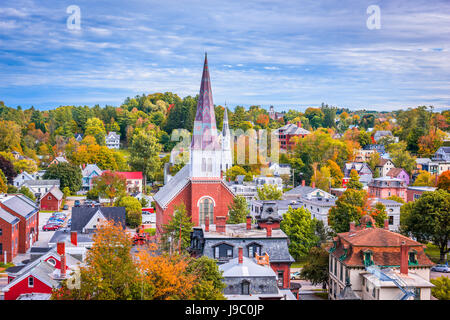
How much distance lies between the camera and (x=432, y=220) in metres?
39.7

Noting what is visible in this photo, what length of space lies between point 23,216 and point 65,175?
3565 cm

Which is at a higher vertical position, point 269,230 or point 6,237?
point 269,230

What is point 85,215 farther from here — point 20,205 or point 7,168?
point 7,168

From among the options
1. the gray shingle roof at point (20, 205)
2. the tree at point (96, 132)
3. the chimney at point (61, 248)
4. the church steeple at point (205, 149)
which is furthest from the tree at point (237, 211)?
the tree at point (96, 132)

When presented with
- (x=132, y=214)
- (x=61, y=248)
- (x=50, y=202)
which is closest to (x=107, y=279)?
(x=61, y=248)

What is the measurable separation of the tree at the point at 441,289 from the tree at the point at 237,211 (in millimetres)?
16575

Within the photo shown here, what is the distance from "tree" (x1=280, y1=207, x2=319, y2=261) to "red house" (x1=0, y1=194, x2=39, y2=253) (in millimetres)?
22585

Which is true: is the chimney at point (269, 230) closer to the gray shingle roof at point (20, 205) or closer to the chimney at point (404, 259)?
the chimney at point (404, 259)

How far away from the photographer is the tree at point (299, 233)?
3828 centimetres

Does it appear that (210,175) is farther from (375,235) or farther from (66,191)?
(66,191)

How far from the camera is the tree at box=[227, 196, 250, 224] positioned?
122 feet

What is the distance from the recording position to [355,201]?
135ft

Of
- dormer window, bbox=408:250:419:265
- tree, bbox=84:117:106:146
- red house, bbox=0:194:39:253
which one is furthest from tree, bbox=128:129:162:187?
dormer window, bbox=408:250:419:265
